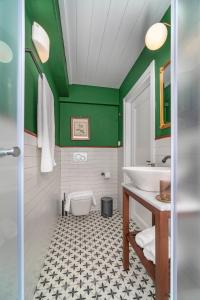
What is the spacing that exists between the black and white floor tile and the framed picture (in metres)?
1.55

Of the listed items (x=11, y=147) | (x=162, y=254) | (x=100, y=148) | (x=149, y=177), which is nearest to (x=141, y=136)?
(x=100, y=148)

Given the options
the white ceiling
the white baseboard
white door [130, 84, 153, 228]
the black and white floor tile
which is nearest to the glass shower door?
the black and white floor tile

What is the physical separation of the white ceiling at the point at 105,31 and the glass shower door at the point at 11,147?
921 mm

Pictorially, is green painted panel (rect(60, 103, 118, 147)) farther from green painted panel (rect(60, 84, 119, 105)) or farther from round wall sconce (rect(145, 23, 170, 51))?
round wall sconce (rect(145, 23, 170, 51))

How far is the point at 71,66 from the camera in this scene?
2234mm

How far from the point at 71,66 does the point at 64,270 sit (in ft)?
7.98

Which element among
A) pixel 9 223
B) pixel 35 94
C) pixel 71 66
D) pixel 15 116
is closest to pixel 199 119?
pixel 15 116

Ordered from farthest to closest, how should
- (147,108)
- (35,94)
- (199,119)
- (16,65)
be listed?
1. (147,108)
2. (35,94)
3. (16,65)
4. (199,119)

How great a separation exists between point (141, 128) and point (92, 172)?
4.05 ft

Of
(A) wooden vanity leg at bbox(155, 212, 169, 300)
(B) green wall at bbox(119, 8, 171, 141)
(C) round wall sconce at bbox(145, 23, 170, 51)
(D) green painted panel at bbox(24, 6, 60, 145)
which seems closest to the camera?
(A) wooden vanity leg at bbox(155, 212, 169, 300)

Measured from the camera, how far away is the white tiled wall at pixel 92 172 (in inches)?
111

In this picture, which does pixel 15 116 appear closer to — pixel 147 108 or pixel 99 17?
pixel 99 17

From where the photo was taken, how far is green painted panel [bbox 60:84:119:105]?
2846 millimetres

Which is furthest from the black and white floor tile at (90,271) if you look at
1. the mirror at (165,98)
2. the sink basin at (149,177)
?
the mirror at (165,98)
